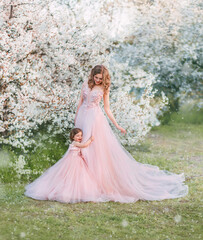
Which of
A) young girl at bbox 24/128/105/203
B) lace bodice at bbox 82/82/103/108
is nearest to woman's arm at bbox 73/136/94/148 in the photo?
young girl at bbox 24/128/105/203

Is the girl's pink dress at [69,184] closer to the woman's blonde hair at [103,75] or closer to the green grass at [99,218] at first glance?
the green grass at [99,218]

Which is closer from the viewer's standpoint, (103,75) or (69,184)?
(69,184)

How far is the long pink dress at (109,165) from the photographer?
6.11m

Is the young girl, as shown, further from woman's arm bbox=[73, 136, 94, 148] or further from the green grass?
the green grass

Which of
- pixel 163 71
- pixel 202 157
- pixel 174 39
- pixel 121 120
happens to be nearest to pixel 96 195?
pixel 121 120

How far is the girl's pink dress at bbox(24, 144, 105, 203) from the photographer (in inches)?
228

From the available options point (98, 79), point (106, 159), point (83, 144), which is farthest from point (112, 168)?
point (98, 79)

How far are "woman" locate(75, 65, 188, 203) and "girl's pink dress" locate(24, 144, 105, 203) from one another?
6.6 inches

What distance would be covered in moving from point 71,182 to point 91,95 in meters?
1.62

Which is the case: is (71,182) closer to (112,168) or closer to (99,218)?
(112,168)

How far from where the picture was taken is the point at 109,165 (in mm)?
6262

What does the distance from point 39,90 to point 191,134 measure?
7.66 metres

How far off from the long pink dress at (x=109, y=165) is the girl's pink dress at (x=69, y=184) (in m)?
0.13

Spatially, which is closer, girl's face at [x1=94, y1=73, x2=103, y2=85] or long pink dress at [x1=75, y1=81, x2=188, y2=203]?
long pink dress at [x1=75, y1=81, x2=188, y2=203]
